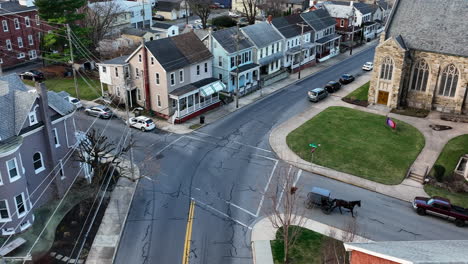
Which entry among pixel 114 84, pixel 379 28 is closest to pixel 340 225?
pixel 114 84

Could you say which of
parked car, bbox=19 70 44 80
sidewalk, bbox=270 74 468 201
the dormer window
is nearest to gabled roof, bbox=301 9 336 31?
sidewalk, bbox=270 74 468 201

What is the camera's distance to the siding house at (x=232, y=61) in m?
57.2

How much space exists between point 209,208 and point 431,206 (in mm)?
17566

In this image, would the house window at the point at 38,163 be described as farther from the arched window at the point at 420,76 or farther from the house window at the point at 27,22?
the house window at the point at 27,22

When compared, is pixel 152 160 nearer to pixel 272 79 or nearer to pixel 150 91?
pixel 150 91

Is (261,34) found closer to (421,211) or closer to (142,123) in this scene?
(142,123)

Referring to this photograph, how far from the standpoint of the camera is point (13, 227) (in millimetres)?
30500

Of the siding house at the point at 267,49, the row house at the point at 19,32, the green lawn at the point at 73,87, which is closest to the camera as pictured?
the green lawn at the point at 73,87

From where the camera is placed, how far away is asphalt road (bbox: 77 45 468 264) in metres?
30.3

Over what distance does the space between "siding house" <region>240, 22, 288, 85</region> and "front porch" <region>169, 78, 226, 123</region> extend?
10.6 meters

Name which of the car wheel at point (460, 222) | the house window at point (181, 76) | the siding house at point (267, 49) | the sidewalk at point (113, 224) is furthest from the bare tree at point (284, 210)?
the siding house at point (267, 49)

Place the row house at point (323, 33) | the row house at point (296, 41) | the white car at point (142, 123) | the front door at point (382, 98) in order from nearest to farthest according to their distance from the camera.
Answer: the white car at point (142, 123), the front door at point (382, 98), the row house at point (296, 41), the row house at point (323, 33)

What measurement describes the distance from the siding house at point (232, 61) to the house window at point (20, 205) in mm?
30917

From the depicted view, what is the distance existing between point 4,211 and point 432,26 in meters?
51.4
